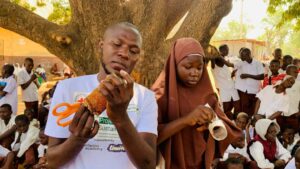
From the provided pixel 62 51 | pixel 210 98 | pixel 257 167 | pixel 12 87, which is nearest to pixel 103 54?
pixel 210 98

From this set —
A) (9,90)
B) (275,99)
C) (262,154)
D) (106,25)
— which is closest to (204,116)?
(106,25)

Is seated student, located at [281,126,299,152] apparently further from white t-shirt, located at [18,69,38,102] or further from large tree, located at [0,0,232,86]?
white t-shirt, located at [18,69,38,102]

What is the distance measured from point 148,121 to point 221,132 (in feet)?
1.90

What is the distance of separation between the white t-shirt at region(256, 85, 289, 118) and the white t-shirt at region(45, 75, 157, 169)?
16.1ft

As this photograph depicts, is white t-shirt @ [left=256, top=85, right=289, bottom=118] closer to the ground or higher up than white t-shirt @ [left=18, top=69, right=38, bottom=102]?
closer to the ground

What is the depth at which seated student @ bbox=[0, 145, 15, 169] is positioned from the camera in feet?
16.3

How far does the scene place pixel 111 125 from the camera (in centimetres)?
159

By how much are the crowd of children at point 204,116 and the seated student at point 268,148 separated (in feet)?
0.04

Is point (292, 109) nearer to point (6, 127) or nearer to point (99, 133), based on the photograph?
point (6, 127)

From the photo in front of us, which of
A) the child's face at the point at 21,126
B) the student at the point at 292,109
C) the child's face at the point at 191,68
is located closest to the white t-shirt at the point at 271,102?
the student at the point at 292,109

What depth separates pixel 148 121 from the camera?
165cm

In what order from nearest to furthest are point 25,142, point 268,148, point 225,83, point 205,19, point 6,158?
Result: point 205,19 → point 268,148 → point 6,158 → point 25,142 → point 225,83

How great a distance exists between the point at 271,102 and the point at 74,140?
209 inches

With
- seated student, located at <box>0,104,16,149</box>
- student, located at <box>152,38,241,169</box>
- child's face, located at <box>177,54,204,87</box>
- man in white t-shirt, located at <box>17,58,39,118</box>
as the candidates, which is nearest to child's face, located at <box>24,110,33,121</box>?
seated student, located at <box>0,104,16,149</box>
